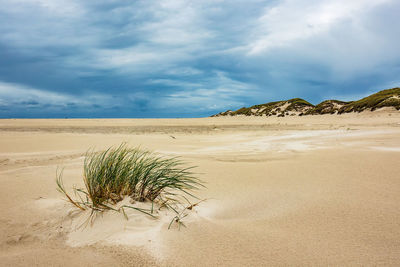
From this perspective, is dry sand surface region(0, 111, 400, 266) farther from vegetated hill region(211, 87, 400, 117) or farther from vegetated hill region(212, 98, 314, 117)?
vegetated hill region(212, 98, 314, 117)

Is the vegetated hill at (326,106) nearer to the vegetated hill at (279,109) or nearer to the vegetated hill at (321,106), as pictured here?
the vegetated hill at (321,106)

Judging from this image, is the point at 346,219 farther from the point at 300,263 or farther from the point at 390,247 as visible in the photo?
the point at 300,263

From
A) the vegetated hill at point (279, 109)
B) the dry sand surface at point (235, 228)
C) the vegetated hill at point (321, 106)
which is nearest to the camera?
the dry sand surface at point (235, 228)

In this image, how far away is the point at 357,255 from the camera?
1440 mm

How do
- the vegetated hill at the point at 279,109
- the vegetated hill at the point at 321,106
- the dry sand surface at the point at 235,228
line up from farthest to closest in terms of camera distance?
the vegetated hill at the point at 279,109
the vegetated hill at the point at 321,106
the dry sand surface at the point at 235,228

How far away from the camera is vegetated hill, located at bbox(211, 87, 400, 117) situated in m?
15.4

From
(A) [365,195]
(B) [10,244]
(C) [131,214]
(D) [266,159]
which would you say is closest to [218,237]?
(C) [131,214]

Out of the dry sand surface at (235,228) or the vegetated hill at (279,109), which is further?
the vegetated hill at (279,109)

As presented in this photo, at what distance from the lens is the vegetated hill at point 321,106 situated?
50.7ft

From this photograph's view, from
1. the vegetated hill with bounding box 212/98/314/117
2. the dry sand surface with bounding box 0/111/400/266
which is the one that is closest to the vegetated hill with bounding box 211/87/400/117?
the vegetated hill with bounding box 212/98/314/117

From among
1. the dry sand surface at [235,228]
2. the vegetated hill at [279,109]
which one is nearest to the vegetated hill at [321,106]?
the vegetated hill at [279,109]

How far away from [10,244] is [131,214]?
30.6 inches

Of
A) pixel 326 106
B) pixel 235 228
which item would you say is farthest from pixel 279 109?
pixel 235 228

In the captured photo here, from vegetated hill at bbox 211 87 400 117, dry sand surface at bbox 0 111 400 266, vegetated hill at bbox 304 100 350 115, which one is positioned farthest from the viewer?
vegetated hill at bbox 304 100 350 115
